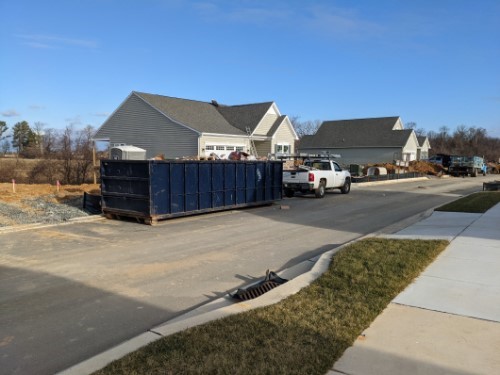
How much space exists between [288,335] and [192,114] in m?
30.8

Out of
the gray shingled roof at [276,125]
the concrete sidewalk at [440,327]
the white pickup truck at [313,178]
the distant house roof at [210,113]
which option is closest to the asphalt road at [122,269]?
the concrete sidewalk at [440,327]

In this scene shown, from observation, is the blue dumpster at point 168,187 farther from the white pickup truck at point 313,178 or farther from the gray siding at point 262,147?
the gray siding at point 262,147

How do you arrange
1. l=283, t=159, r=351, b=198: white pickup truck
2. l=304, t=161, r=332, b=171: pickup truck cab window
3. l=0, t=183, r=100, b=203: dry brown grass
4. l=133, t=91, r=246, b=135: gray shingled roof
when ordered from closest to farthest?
l=0, t=183, r=100, b=203: dry brown grass, l=283, t=159, r=351, b=198: white pickup truck, l=304, t=161, r=332, b=171: pickup truck cab window, l=133, t=91, r=246, b=135: gray shingled roof

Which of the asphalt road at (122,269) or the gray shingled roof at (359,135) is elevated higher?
the gray shingled roof at (359,135)

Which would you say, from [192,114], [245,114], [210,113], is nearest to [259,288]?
[192,114]

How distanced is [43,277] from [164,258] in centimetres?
222

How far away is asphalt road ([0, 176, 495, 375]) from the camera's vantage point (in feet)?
15.8

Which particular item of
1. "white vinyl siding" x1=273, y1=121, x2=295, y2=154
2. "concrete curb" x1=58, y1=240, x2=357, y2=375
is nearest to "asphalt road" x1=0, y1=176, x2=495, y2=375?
"concrete curb" x1=58, y1=240, x2=357, y2=375

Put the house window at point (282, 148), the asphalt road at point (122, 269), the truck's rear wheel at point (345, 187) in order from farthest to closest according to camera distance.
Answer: the house window at point (282, 148) < the truck's rear wheel at point (345, 187) < the asphalt road at point (122, 269)

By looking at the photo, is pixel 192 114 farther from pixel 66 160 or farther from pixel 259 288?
pixel 259 288

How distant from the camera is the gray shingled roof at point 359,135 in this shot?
57.8 meters

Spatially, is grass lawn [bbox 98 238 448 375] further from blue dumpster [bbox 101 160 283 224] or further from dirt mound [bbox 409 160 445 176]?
dirt mound [bbox 409 160 445 176]

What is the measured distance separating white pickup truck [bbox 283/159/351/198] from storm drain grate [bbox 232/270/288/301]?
48.1 feet

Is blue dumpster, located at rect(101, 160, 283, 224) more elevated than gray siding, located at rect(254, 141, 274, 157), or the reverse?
gray siding, located at rect(254, 141, 274, 157)
